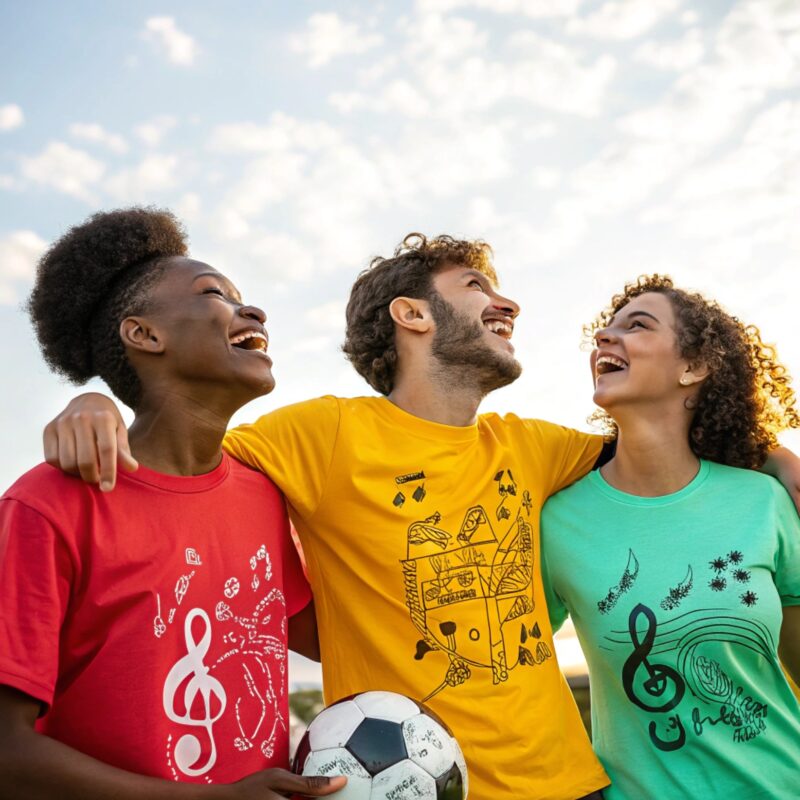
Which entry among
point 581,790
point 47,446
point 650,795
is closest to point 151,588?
point 47,446

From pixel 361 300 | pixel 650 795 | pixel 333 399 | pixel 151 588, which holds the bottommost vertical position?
pixel 650 795

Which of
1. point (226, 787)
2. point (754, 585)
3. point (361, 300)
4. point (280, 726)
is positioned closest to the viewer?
point (226, 787)

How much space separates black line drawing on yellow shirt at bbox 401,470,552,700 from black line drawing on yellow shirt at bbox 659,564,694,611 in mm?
586

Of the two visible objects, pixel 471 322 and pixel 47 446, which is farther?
pixel 471 322

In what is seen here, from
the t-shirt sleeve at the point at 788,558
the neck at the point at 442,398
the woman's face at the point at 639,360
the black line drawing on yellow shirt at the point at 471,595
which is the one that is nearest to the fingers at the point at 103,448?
the black line drawing on yellow shirt at the point at 471,595

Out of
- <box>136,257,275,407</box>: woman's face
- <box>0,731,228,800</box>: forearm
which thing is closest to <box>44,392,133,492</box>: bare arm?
<box>136,257,275,407</box>: woman's face

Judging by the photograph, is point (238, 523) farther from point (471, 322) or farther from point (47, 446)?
point (471, 322)

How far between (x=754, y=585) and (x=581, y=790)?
1220 millimetres

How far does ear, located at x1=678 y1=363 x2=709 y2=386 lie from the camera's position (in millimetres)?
4867

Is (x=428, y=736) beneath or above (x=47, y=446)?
beneath

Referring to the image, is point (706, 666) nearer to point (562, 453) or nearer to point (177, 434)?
point (562, 453)

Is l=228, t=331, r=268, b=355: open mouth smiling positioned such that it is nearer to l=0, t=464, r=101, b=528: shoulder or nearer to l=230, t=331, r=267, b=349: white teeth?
l=230, t=331, r=267, b=349: white teeth

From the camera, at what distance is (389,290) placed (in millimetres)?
5379

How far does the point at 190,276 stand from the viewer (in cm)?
400
